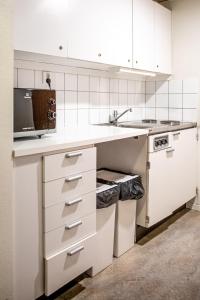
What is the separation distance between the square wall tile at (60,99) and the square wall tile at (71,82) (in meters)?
0.07

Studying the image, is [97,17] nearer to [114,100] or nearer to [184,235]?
[114,100]

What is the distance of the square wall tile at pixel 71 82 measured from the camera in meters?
2.42

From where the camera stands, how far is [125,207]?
2205 millimetres

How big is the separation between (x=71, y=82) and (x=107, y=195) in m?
1.03

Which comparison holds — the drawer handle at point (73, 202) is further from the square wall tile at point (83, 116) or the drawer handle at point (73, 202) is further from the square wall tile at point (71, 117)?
the square wall tile at point (83, 116)

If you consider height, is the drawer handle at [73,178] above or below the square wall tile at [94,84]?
below

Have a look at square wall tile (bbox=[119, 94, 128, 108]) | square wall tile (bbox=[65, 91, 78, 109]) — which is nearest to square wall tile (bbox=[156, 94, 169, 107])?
square wall tile (bbox=[119, 94, 128, 108])

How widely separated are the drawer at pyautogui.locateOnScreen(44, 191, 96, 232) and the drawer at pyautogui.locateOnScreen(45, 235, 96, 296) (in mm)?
166

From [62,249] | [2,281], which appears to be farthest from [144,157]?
[2,281]

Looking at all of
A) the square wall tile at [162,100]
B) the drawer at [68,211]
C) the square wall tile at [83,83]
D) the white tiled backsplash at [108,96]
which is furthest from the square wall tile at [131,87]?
the drawer at [68,211]

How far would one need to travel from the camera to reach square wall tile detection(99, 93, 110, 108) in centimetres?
278

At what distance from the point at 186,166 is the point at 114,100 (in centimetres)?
96

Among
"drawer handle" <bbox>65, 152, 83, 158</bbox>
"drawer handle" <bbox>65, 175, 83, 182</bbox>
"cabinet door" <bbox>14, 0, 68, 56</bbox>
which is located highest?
"cabinet door" <bbox>14, 0, 68, 56</bbox>

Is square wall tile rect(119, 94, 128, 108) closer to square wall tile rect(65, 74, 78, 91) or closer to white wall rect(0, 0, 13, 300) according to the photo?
square wall tile rect(65, 74, 78, 91)
